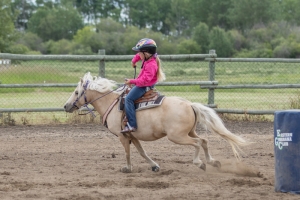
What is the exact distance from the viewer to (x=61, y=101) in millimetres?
19609

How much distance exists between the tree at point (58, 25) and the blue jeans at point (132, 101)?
7828cm

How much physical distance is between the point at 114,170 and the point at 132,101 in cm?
111

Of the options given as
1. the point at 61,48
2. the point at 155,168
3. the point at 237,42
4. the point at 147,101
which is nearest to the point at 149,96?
the point at 147,101

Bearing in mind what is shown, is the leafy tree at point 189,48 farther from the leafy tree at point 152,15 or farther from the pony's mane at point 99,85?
the pony's mane at point 99,85

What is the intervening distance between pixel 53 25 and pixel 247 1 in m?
28.2

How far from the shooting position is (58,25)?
291ft

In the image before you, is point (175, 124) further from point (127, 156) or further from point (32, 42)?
point (32, 42)

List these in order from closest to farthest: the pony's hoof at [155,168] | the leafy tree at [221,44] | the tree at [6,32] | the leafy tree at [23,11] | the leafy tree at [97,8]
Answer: the pony's hoof at [155,168] < the tree at [6,32] < the leafy tree at [221,44] < the leafy tree at [23,11] < the leafy tree at [97,8]

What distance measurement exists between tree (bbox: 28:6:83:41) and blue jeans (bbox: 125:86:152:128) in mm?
78276

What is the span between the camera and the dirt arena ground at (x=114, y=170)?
299 inches

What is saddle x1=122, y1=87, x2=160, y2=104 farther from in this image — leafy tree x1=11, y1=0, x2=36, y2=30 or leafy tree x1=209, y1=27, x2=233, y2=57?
leafy tree x1=11, y1=0, x2=36, y2=30

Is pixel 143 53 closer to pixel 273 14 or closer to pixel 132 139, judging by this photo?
pixel 132 139

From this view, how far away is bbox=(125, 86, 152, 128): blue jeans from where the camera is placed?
9.16 metres

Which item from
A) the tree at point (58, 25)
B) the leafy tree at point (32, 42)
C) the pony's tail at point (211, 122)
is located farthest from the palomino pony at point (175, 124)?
the tree at point (58, 25)
